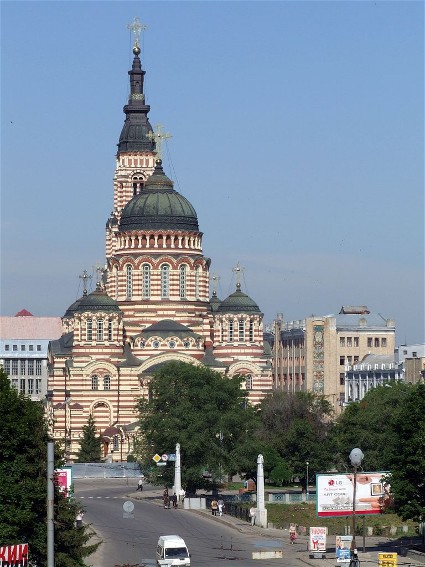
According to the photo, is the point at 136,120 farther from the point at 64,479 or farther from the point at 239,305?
the point at 64,479

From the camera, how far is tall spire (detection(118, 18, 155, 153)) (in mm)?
165500

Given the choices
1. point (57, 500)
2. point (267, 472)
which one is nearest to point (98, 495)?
point (267, 472)

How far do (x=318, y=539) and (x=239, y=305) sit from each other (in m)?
76.2

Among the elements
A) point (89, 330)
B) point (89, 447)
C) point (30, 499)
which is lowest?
point (30, 499)

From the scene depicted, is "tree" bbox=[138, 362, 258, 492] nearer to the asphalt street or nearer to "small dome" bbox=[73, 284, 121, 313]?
the asphalt street

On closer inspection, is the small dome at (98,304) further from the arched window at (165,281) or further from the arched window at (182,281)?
the arched window at (182,281)

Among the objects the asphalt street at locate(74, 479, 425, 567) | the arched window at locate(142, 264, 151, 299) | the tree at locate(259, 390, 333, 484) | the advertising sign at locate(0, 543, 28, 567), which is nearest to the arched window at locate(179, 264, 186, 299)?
the arched window at locate(142, 264, 151, 299)

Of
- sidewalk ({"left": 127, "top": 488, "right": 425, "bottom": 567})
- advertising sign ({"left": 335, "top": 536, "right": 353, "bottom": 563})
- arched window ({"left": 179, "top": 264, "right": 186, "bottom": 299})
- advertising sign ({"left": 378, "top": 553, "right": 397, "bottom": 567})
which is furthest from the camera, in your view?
arched window ({"left": 179, "top": 264, "right": 186, "bottom": 299})

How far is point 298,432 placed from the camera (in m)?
109

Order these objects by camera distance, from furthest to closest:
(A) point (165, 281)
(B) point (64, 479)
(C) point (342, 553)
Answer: (A) point (165, 281), (B) point (64, 479), (C) point (342, 553)

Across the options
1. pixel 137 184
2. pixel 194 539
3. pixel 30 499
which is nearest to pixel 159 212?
pixel 137 184

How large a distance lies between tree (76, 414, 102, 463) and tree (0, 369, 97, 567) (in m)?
72.9

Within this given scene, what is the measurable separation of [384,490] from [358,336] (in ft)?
375

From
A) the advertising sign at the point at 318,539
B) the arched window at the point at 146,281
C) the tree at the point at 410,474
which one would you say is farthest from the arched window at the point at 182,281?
the advertising sign at the point at 318,539
